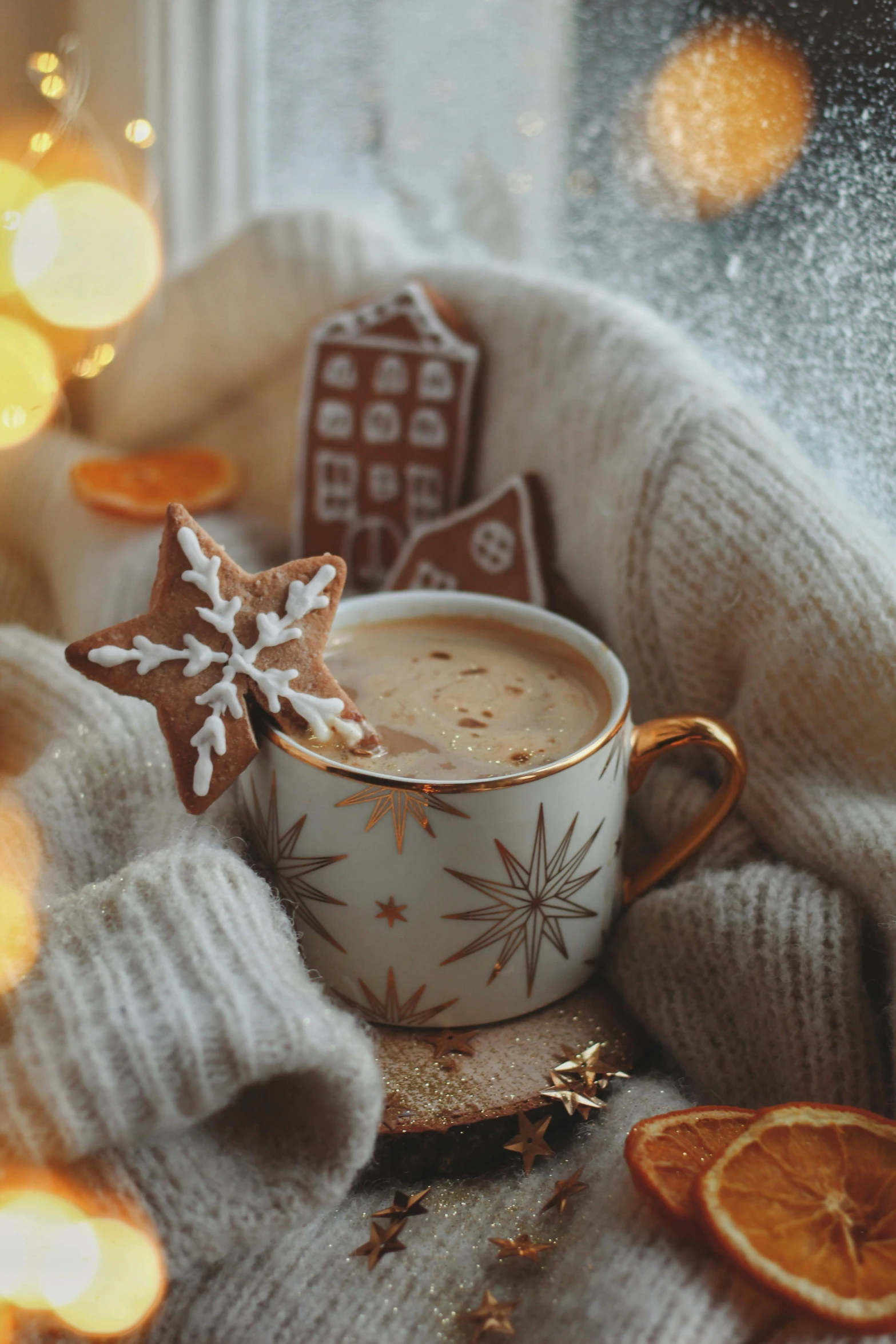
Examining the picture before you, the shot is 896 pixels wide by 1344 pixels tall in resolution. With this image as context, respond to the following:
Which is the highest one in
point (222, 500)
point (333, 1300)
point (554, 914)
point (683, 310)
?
point (683, 310)

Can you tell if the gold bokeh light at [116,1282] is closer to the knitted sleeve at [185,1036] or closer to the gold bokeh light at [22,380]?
the knitted sleeve at [185,1036]

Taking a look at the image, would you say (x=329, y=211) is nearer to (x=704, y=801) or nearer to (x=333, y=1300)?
(x=704, y=801)

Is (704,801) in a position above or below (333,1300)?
above

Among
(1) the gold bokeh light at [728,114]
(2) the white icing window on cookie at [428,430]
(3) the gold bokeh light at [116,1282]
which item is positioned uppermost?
(1) the gold bokeh light at [728,114]

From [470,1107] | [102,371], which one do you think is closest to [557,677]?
[470,1107]

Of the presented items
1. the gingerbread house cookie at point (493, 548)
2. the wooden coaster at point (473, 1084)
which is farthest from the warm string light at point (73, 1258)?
the gingerbread house cookie at point (493, 548)
